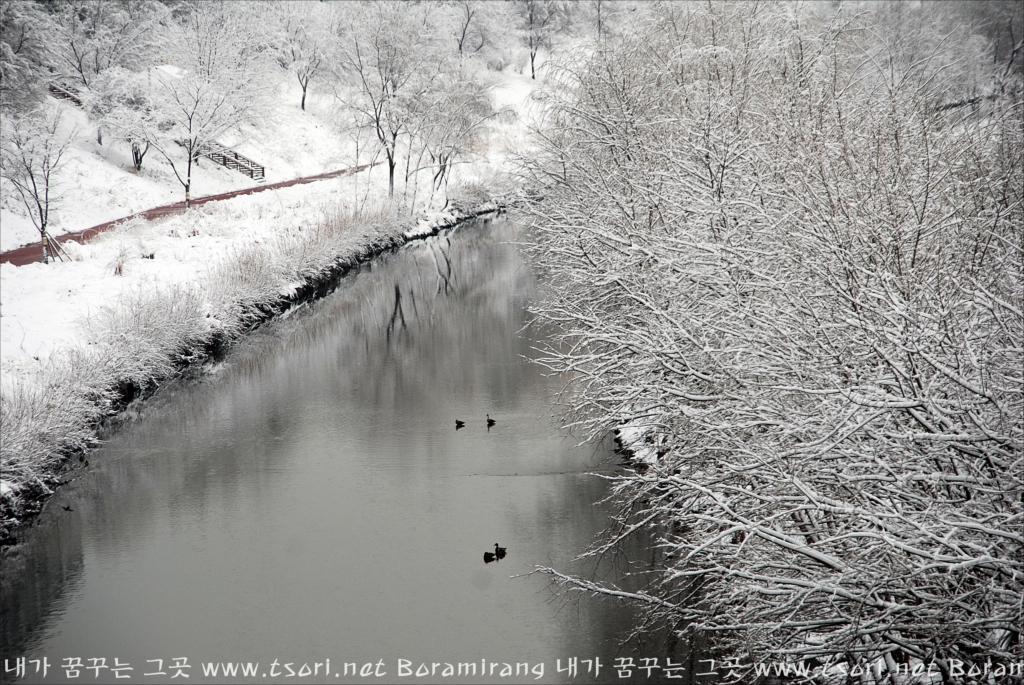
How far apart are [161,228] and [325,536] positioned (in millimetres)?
18352

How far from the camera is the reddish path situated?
70.3 feet

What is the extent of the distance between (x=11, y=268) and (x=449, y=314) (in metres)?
10.4

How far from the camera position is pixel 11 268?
19188 mm

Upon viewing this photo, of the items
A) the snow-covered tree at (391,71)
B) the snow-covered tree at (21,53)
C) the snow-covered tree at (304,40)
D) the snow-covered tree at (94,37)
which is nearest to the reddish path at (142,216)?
the snow-covered tree at (391,71)

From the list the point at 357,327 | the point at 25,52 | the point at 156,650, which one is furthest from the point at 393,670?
the point at 25,52

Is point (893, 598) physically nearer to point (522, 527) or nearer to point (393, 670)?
point (393, 670)

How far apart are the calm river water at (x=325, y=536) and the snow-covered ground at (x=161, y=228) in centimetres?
205

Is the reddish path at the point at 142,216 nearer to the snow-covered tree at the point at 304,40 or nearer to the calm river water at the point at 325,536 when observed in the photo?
the calm river water at the point at 325,536

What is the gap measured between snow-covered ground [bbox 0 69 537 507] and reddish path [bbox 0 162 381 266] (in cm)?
70

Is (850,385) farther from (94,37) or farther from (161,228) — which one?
(94,37)

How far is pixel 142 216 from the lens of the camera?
2806 centimetres

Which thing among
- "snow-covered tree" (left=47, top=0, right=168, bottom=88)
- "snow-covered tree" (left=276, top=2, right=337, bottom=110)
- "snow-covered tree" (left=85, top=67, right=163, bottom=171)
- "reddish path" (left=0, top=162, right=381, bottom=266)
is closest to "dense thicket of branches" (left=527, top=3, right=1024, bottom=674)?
"reddish path" (left=0, top=162, right=381, bottom=266)

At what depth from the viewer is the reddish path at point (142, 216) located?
21422mm

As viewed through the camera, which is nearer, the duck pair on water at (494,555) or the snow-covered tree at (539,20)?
the duck pair on water at (494,555)
